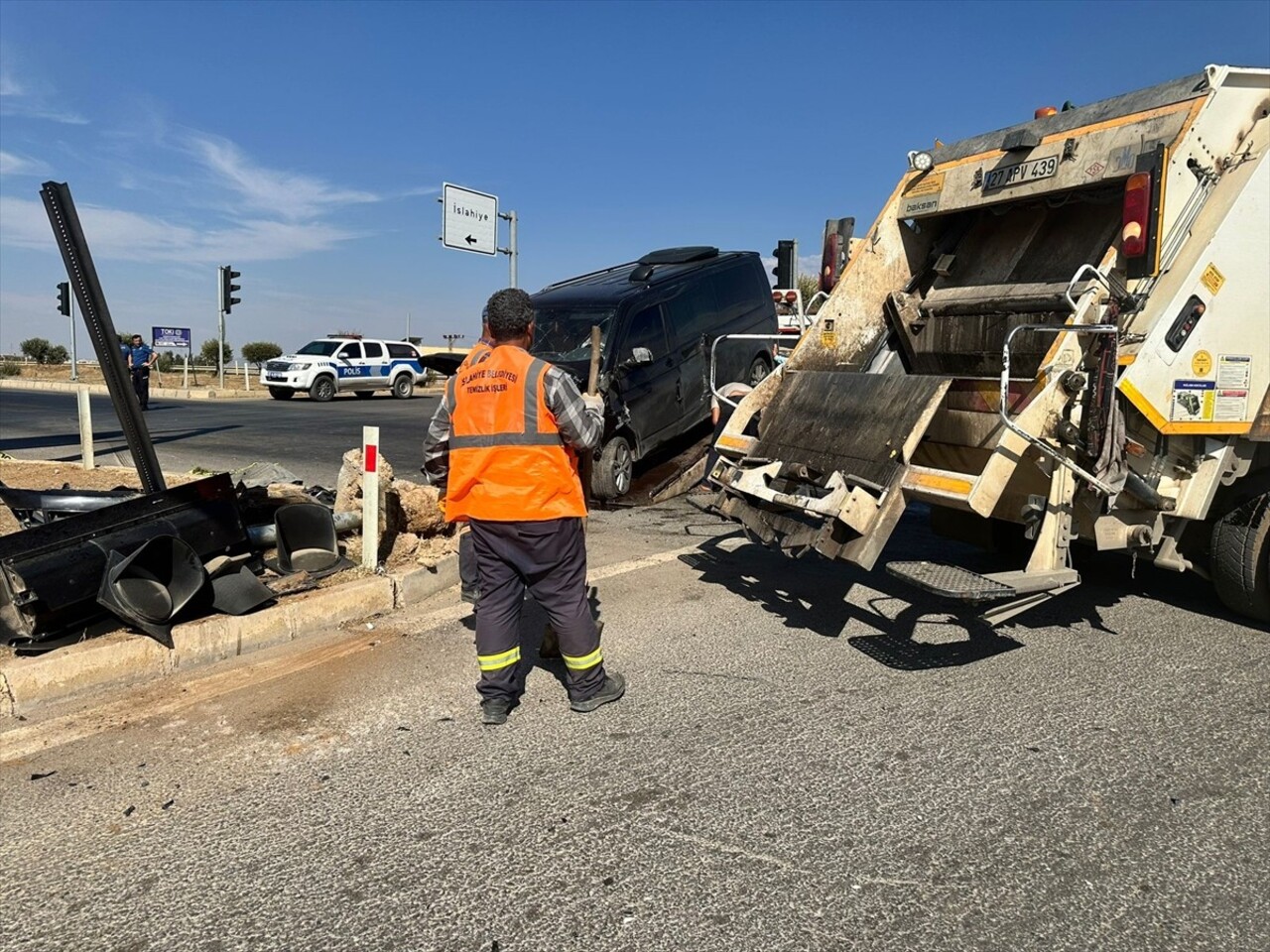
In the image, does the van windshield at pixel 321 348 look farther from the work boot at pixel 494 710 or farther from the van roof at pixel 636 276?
the work boot at pixel 494 710

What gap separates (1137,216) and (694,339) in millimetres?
5913

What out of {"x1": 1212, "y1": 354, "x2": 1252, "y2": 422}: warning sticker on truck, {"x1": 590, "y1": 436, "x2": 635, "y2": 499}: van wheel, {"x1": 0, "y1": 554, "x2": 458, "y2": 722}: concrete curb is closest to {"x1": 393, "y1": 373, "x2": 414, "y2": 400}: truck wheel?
{"x1": 590, "y1": 436, "x2": 635, "y2": 499}: van wheel

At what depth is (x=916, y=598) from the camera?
548cm

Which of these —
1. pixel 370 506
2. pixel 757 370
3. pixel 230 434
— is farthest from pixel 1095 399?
pixel 230 434

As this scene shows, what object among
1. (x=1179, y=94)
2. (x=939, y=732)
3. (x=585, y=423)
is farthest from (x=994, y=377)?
(x=585, y=423)

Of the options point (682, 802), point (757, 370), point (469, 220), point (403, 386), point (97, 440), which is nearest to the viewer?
point (682, 802)

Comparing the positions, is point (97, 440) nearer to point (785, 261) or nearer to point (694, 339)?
point (694, 339)

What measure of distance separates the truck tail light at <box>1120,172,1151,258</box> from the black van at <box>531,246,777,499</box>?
4609 millimetres

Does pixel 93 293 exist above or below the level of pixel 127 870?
above

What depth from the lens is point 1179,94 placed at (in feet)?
14.9

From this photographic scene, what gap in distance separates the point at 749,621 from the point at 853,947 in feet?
9.26

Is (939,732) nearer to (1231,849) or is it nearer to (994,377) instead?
(1231,849)

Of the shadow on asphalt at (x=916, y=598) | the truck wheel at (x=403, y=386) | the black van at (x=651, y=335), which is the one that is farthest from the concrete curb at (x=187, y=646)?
the truck wheel at (x=403, y=386)

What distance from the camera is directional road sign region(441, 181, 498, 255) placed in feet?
51.9
